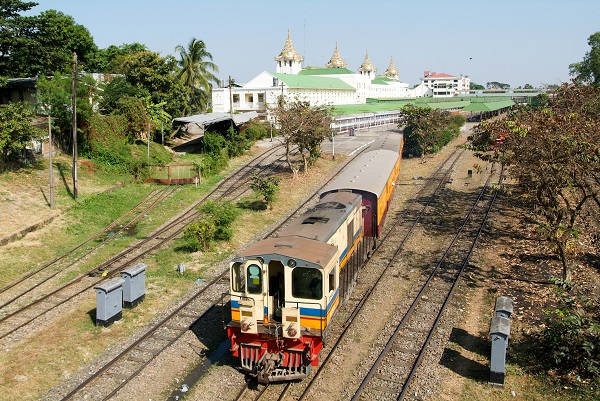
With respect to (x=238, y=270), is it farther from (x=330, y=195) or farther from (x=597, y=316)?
(x=597, y=316)

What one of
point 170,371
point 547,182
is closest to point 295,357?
point 170,371

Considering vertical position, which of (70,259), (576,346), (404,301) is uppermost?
(70,259)

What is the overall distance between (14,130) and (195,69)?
27937mm

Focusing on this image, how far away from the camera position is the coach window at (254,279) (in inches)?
466

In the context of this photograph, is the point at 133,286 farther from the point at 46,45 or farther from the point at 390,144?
the point at 46,45

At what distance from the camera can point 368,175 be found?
2314 cm

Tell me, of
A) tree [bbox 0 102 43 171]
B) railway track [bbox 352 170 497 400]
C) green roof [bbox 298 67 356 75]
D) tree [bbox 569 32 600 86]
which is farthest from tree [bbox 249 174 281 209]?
green roof [bbox 298 67 356 75]

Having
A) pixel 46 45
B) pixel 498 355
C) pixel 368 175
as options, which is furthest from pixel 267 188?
pixel 46 45

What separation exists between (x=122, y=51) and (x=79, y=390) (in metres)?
62.4

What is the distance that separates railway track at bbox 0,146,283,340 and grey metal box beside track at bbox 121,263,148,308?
221 centimetres

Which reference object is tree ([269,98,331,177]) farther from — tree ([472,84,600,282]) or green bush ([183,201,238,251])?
tree ([472,84,600,282])

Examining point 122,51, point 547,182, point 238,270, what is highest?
point 122,51

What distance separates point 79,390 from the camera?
12.0m

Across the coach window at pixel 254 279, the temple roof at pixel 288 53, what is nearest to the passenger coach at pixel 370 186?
the coach window at pixel 254 279
